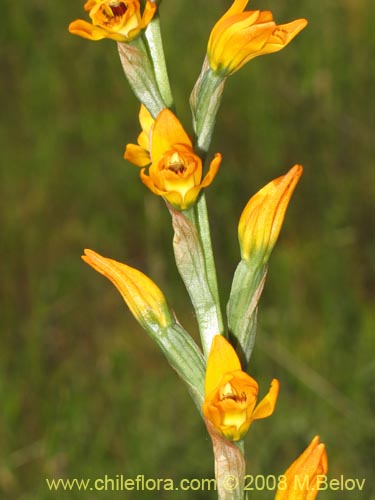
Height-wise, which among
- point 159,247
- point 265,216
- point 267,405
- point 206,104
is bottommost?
point 159,247

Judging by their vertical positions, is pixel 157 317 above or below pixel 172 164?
below

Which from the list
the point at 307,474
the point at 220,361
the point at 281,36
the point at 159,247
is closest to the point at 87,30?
the point at 281,36

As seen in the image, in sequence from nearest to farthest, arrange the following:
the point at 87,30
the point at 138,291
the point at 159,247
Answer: the point at 87,30, the point at 138,291, the point at 159,247

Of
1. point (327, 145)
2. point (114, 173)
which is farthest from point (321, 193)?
point (114, 173)

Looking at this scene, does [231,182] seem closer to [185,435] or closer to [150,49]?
[185,435]

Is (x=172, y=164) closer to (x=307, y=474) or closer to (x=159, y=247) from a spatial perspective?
(x=307, y=474)

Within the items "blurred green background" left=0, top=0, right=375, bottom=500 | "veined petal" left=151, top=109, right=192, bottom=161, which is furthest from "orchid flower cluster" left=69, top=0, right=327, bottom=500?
"blurred green background" left=0, top=0, right=375, bottom=500
